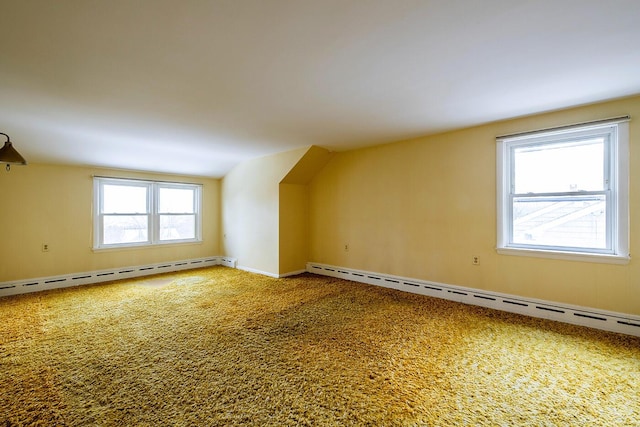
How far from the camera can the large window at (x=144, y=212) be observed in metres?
4.89

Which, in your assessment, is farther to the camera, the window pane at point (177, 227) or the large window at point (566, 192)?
the window pane at point (177, 227)

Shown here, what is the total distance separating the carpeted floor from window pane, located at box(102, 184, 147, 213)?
6.28 ft

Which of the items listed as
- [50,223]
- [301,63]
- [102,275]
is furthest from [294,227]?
[50,223]

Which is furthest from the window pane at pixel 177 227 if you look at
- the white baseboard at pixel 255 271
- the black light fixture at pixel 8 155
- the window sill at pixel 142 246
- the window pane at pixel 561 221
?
the window pane at pixel 561 221

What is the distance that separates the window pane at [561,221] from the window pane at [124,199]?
6.11 meters

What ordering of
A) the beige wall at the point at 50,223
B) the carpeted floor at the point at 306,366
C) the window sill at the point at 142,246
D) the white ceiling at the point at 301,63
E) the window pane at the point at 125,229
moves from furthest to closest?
the window pane at the point at 125,229
the window sill at the point at 142,246
the beige wall at the point at 50,223
the carpeted floor at the point at 306,366
the white ceiling at the point at 301,63

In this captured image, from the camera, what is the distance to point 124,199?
514 centimetres

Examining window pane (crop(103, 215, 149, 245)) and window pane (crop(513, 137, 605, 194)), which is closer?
window pane (crop(513, 137, 605, 194))

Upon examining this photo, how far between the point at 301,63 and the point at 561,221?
3.22 meters

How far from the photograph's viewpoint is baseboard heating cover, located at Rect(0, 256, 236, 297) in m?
4.06

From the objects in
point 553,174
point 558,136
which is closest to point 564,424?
point 553,174

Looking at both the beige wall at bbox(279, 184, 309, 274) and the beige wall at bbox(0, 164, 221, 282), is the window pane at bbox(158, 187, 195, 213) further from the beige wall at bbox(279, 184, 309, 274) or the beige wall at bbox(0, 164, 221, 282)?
the beige wall at bbox(279, 184, 309, 274)

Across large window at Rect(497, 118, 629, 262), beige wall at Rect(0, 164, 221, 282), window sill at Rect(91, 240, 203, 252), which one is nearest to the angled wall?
window sill at Rect(91, 240, 203, 252)

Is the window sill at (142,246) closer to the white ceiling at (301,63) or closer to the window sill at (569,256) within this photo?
the white ceiling at (301,63)
